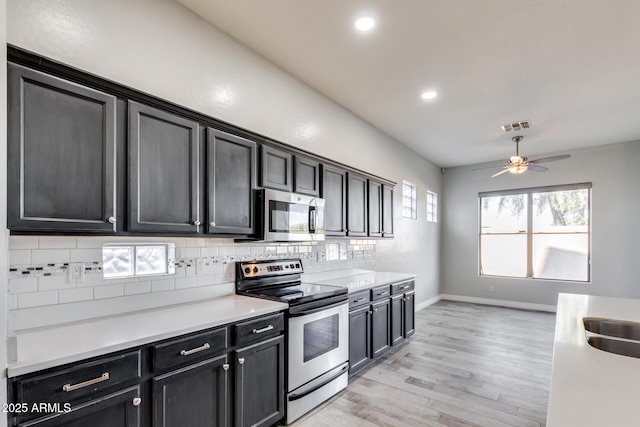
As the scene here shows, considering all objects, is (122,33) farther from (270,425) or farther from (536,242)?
(536,242)

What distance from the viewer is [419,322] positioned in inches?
217

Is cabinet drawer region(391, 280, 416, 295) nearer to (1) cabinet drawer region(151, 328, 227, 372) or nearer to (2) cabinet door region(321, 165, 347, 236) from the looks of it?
(2) cabinet door region(321, 165, 347, 236)

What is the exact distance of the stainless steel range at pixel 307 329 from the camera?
251cm

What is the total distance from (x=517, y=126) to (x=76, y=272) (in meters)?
5.54

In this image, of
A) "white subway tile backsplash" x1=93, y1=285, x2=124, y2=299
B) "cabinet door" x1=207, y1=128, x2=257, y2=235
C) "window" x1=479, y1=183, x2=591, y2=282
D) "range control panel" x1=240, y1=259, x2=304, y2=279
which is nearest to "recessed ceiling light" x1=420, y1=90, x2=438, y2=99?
"cabinet door" x1=207, y1=128, x2=257, y2=235

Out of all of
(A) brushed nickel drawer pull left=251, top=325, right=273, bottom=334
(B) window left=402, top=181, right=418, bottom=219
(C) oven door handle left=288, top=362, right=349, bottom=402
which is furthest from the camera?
(B) window left=402, top=181, right=418, bottom=219

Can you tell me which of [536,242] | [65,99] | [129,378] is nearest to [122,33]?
[65,99]

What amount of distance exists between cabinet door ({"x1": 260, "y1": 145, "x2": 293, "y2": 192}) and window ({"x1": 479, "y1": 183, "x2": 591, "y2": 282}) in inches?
224

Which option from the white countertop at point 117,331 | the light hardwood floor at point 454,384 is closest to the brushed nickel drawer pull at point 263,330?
the white countertop at point 117,331

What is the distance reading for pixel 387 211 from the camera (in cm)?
488

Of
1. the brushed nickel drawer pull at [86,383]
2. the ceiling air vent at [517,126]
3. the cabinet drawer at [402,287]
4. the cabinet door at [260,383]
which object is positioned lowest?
the cabinet door at [260,383]

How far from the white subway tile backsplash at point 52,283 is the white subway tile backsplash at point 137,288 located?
30 centimetres

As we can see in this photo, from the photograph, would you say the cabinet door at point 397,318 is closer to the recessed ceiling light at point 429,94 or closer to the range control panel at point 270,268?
the range control panel at point 270,268

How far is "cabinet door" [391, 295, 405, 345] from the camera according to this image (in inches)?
157
